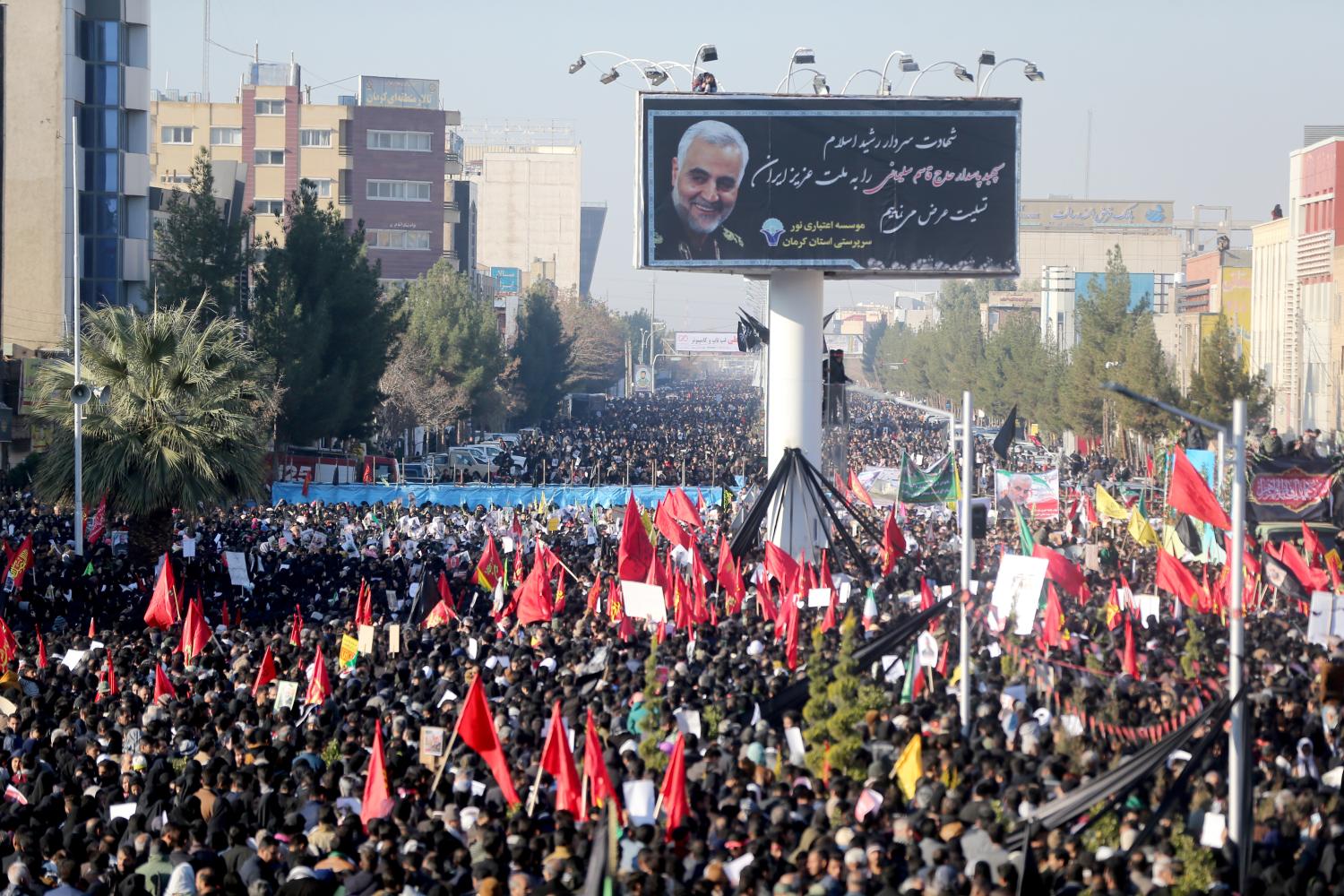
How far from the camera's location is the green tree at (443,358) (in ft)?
219

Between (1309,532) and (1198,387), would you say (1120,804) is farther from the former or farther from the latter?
(1198,387)

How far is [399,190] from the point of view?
97938mm

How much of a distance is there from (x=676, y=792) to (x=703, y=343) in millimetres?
147684

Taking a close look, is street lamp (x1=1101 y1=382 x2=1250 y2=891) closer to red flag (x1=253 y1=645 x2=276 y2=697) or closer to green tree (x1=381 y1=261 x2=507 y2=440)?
red flag (x1=253 y1=645 x2=276 y2=697)

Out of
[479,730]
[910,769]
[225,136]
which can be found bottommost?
[910,769]

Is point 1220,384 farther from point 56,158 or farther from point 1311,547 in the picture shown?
point 56,158

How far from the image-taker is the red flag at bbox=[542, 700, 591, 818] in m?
11.7

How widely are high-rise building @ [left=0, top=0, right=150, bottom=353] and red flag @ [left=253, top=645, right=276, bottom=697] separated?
35.9 m

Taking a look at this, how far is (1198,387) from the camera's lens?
48375 mm

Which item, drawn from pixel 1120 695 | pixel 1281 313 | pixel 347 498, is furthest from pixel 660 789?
pixel 1281 313

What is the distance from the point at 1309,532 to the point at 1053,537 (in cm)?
552

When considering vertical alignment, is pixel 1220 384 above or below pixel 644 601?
above

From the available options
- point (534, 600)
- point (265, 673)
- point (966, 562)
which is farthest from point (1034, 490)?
point (265, 673)

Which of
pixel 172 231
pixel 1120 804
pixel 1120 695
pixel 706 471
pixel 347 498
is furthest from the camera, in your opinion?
pixel 706 471
